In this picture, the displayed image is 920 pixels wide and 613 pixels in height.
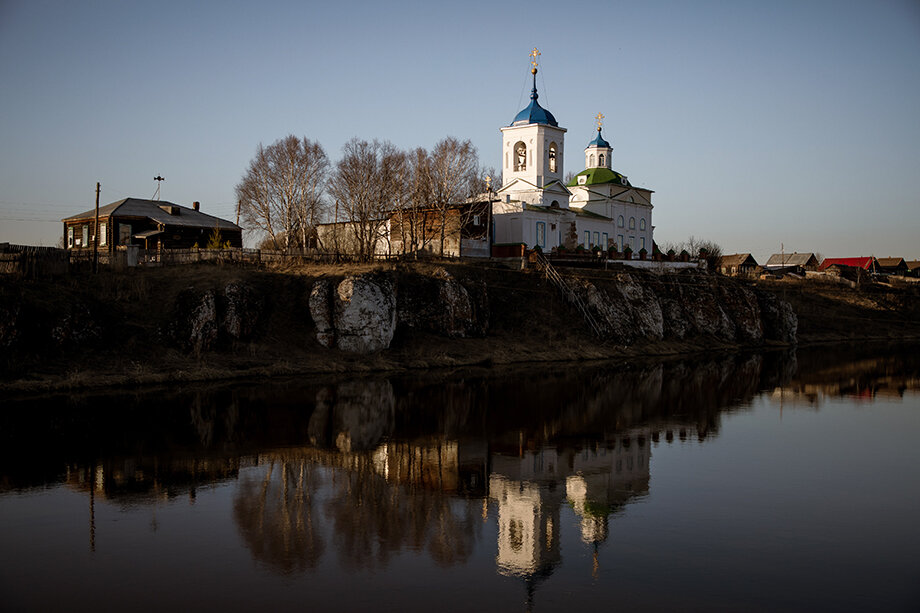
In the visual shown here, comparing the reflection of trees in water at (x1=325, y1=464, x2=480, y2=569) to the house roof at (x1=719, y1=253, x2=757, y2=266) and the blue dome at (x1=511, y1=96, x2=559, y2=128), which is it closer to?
the blue dome at (x1=511, y1=96, x2=559, y2=128)

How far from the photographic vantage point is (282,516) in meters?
15.0

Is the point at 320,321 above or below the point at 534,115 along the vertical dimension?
below

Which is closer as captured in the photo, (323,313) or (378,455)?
(378,455)

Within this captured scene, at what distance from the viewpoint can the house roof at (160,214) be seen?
5175 cm

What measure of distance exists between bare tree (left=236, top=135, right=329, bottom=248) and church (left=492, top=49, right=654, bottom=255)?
13.9m

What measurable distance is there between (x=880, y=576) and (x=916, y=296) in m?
81.1

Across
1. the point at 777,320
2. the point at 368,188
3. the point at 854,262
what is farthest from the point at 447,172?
the point at 854,262

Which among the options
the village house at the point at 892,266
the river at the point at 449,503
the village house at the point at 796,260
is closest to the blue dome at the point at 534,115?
the river at the point at 449,503

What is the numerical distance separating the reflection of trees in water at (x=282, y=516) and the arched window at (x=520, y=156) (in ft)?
149

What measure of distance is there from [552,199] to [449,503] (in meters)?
46.5

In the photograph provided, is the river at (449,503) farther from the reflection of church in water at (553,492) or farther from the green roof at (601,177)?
the green roof at (601,177)

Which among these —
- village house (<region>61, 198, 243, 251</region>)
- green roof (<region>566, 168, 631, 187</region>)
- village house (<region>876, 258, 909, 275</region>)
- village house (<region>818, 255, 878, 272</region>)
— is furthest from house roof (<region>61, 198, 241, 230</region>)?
village house (<region>876, 258, 909, 275</region>)

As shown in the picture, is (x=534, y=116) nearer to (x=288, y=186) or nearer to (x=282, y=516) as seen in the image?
(x=288, y=186)

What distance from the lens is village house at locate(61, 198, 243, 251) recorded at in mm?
51031
